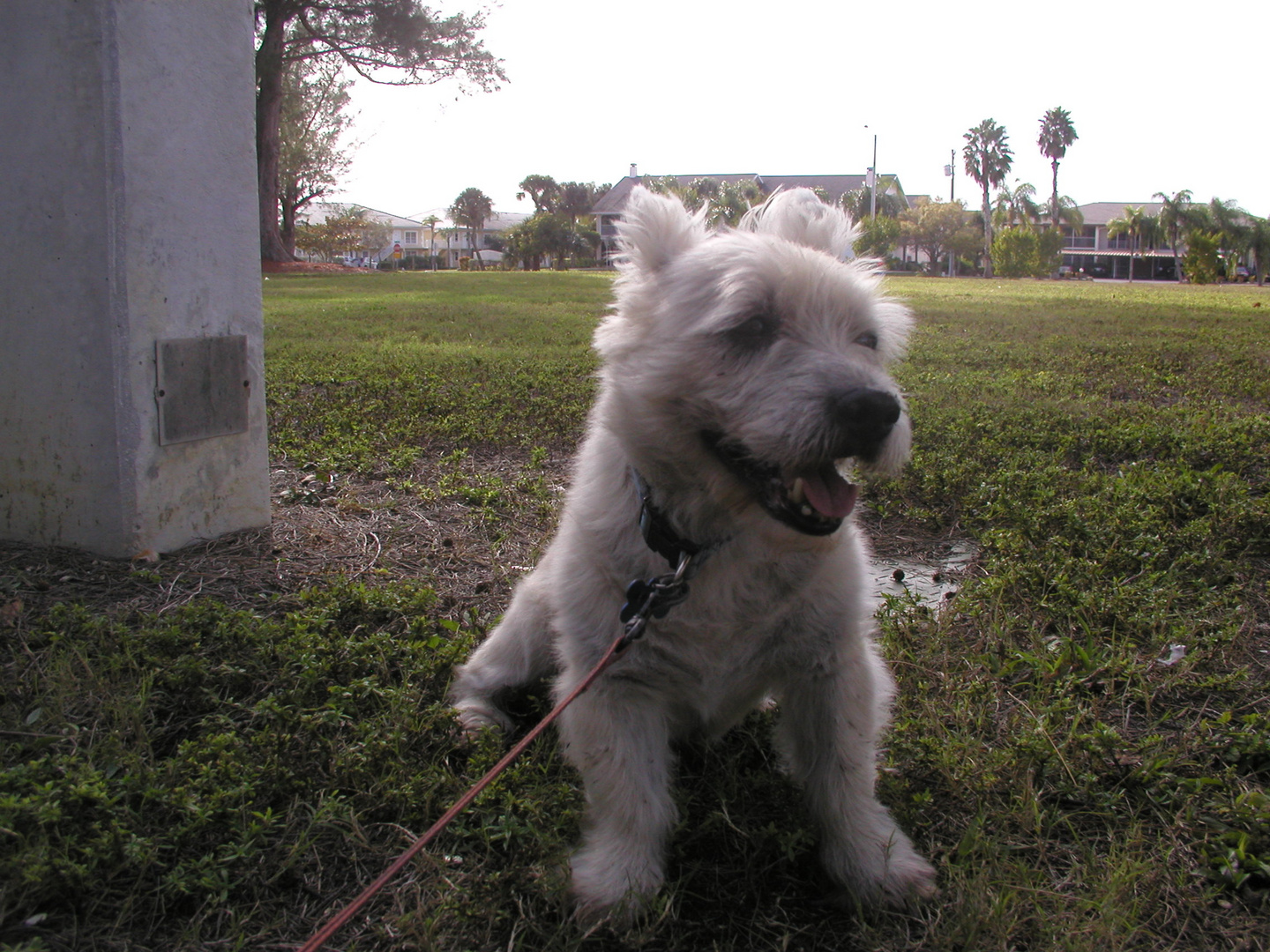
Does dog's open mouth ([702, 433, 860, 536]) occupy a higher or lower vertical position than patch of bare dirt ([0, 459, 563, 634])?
higher

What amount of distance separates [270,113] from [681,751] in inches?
1346

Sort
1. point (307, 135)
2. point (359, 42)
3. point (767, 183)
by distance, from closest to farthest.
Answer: point (359, 42), point (307, 135), point (767, 183)

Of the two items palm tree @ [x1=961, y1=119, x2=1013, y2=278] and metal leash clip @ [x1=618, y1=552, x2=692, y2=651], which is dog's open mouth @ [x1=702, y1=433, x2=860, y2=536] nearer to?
metal leash clip @ [x1=618, y1=552, x2=692, y2=651]

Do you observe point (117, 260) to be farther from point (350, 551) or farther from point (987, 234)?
point (987, 234)

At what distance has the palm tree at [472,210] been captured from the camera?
11650 cm

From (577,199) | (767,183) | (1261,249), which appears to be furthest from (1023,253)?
(577,199)

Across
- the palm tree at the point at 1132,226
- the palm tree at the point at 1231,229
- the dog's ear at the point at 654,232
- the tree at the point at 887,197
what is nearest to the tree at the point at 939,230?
the tree at the point at 887,197

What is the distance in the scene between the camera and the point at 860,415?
2107 millimetres

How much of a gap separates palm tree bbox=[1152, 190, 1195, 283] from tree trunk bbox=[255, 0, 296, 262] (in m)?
73.8

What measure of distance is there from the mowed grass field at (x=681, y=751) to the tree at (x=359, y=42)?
1177 inches

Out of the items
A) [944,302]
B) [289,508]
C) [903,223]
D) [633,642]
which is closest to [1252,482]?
[633,642]

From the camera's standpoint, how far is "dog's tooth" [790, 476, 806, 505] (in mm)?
2162

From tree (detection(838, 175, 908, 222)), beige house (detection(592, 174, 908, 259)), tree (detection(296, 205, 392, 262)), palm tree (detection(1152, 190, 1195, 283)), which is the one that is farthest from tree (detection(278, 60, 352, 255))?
palm tree (detection(1152, 190, 1195, 283))

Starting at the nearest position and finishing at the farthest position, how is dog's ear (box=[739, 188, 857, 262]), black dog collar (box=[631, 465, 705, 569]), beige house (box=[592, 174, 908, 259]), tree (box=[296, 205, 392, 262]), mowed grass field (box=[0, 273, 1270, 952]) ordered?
mowed grass field (box=[0, 273, 1270, 952]), black dog collar (box=[631, 465, 705, 569]), dog's ear (box=[739, 188, 857, 262]), tree (box=[296, 205, 392, 262]), beige house (box=[592, 174, 908, 259])
